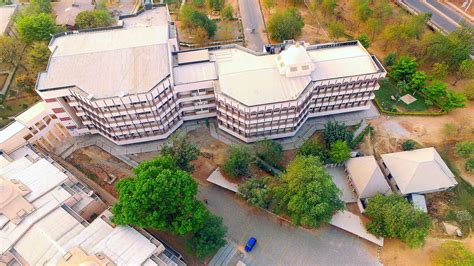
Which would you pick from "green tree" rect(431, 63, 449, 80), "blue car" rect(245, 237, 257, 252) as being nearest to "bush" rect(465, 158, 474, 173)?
"green tree" rect(431, 63, 449, 80)

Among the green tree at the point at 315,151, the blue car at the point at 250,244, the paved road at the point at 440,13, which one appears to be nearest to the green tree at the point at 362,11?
the paved road at the point at 440,13

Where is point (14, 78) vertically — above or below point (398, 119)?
above

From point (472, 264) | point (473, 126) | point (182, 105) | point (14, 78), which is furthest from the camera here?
point (14, 78)

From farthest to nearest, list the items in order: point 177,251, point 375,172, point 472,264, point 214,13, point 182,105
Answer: point 214,13 < point 182,105 < point 375,172 < point 177,251 < point 472,264

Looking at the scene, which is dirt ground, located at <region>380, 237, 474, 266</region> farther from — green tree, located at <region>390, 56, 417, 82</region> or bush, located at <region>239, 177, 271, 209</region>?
green tree, located at <region>390, 56, 417, 82</region>

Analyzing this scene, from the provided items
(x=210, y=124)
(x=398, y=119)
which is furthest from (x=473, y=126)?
(x=210, y=124)

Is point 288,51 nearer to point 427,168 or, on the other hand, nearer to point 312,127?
point 312,127

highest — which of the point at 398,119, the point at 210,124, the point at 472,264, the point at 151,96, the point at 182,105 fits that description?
the point at 151,96

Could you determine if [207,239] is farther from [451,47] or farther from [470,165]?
[451,47]

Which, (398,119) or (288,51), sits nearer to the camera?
(288,51)
